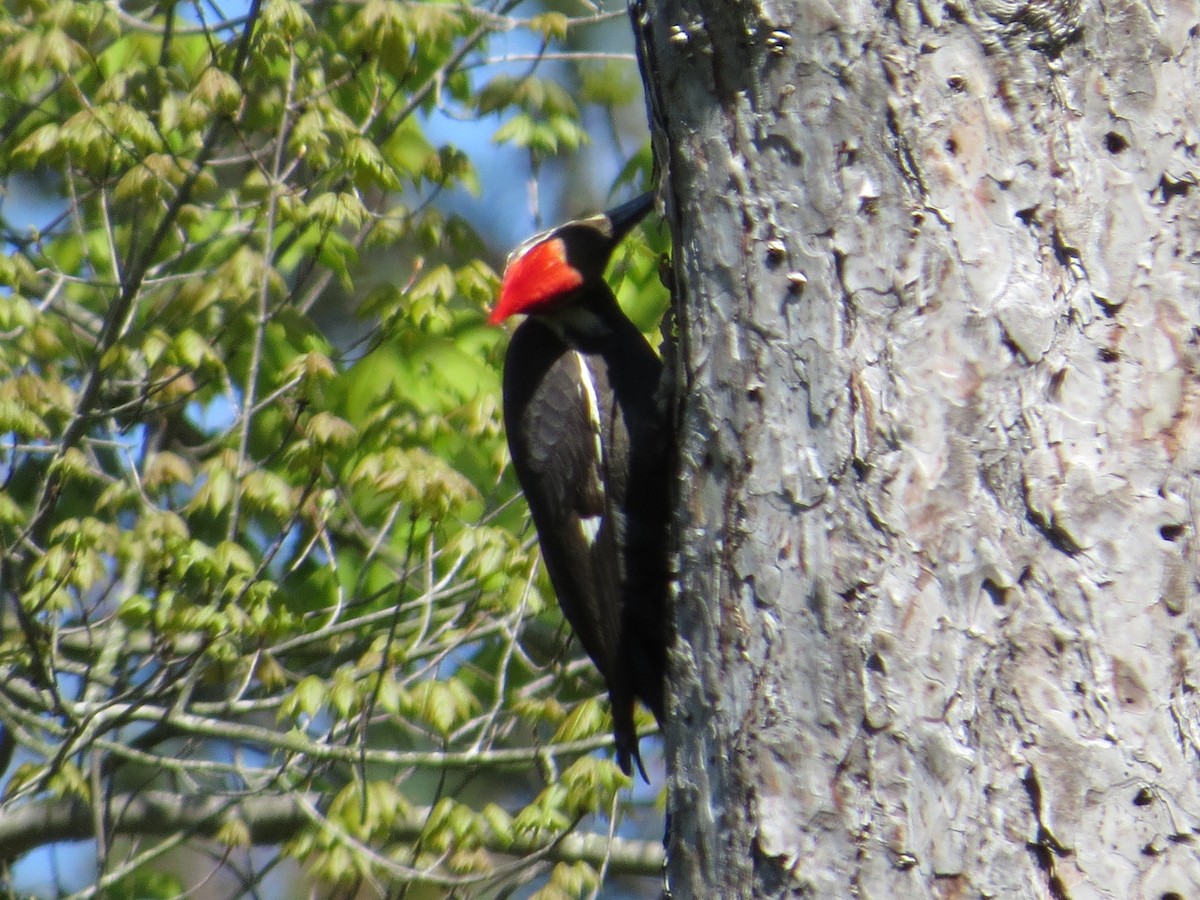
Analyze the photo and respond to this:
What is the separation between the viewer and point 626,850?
Result: 4199 mm

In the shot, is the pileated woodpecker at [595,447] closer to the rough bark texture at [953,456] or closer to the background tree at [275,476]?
the background tree at [275,476]

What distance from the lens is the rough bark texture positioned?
1740mm

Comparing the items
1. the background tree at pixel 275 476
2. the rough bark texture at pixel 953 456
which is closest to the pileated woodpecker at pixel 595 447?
the background tree at pixel 275 476

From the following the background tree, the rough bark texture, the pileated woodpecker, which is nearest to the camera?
the rough bark texture

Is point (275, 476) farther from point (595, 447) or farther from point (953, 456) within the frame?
point (953, 456)

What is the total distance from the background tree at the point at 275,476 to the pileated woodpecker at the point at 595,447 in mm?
409

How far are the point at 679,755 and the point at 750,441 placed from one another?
1.73 ft

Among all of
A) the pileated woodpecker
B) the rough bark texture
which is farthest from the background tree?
the rough bark texture

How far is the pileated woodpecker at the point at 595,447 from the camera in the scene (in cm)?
298

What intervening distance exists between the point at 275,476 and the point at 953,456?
2.55 meters

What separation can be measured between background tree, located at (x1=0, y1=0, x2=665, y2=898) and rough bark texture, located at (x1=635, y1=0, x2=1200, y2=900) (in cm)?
164

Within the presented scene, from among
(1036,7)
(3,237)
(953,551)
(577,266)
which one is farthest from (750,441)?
(3,237)

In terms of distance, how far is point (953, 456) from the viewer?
1.83m

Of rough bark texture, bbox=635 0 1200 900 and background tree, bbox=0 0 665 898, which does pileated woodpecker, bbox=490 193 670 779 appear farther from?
rough bark texture, bbox=635 0 1200 900
